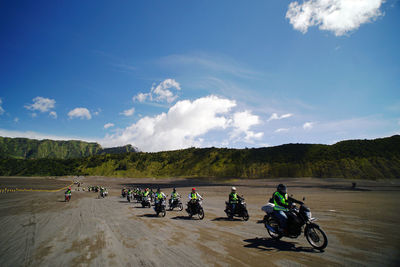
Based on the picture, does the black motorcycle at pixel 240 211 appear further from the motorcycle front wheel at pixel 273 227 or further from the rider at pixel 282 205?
the rider at pixel 282 205

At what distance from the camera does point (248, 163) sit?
8538 cm

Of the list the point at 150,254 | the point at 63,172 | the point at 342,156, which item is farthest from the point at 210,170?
the point at 63,172

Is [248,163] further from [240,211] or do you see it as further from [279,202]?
[279,202]

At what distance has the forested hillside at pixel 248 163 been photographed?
2378 inches

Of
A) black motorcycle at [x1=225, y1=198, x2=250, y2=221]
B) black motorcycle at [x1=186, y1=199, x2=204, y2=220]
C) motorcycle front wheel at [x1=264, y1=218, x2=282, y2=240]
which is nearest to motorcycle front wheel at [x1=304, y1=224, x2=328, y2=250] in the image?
motorcycle front wheel at [x1=264, y1=218, x2=282, y2=240]

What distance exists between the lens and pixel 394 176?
51219mm

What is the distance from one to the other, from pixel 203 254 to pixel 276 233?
3.01m

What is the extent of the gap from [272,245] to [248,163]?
3188 inches

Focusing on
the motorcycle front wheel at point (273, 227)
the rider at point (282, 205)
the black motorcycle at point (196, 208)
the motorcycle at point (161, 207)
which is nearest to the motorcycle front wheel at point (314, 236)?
the rider at point (282, 205)

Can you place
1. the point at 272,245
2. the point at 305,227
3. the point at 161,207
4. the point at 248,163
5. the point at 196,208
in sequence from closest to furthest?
the point at 305,227, the point at 272,245, the point at 196,208, the point at 161,207, the point at 248,163

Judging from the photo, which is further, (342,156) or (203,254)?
(342,156)

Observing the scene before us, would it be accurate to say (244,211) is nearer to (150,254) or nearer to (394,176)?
(150,254)

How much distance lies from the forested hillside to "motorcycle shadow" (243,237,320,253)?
64.0 meters

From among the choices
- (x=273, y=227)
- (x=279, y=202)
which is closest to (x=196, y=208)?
(x=273, y=227)
